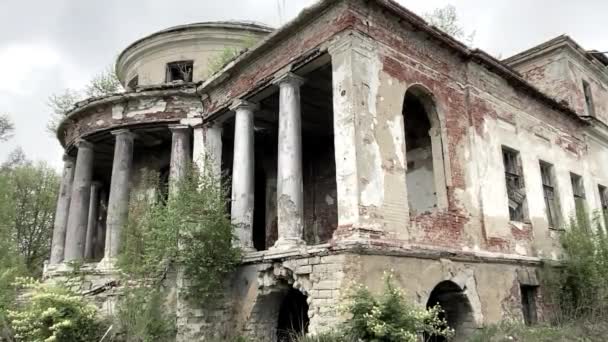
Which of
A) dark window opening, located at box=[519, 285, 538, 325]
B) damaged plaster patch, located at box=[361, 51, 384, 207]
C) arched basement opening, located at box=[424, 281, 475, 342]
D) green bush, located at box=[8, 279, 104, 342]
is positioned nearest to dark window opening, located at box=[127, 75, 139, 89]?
green bush, located at box=[8, 279, 104, 342]

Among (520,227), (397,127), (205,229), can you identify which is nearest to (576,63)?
(520,227)

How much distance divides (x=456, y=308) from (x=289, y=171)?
3.94m

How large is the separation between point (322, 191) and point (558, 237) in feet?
20.4

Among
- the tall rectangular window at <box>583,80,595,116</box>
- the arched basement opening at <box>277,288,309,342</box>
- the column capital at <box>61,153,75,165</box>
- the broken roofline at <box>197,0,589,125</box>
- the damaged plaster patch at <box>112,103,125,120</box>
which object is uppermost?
the tall rectangular window at <box>583,80,595,116</box>

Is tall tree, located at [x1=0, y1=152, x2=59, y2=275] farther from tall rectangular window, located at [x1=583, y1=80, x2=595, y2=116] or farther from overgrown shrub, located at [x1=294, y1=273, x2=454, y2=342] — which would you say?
tall rectangular window, located at [x1=583, y1=80, x2=595, y2=116]

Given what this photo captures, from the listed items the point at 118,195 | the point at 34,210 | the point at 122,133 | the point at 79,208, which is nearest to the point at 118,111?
the point at 122,133

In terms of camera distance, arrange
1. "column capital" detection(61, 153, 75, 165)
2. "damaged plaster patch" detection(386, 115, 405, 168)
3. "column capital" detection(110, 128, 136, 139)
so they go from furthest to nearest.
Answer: "column capital" detection(61, 153, 75, 165) < "column capital" detection(110, 128, 136, 139) < "damaged plaster patch" detection(386, 115, 405, 168)

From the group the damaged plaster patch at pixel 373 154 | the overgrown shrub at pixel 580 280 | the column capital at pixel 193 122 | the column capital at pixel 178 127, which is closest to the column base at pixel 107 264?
the column capital at pixel 178 127

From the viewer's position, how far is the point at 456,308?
8.54 m

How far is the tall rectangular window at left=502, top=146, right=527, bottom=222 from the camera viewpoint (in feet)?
35.8

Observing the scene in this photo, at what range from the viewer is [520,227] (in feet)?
34.2

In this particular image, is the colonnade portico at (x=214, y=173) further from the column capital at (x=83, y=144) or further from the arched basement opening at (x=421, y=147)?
the arched basement opening at (x=421, y=147)

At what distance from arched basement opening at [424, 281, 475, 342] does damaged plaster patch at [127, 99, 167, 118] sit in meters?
7.49

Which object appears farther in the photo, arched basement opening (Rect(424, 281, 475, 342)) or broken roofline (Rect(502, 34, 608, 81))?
broken roofline (Rect(502, 34, 608, 81))
